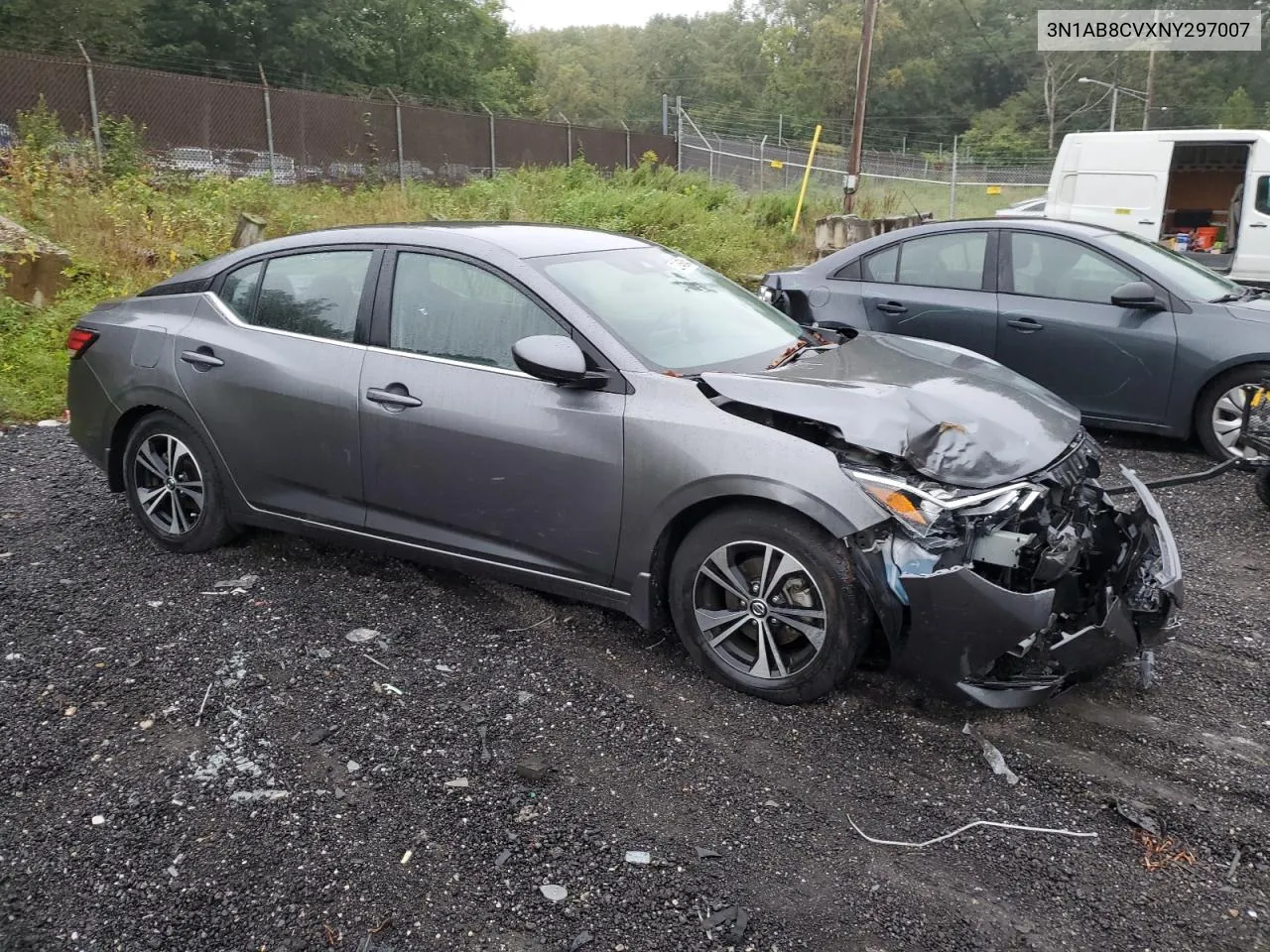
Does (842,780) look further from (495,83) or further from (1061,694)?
(495,83)

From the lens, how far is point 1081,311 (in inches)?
259

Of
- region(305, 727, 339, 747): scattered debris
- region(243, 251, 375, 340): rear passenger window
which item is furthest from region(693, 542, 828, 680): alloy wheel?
region(243, 251, 375, 340): rear passenger window

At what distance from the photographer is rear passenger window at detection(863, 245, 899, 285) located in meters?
7.42

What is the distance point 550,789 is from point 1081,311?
5190 millimetres

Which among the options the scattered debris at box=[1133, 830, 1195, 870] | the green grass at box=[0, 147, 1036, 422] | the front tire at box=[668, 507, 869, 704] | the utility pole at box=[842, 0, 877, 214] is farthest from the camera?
the utility pole at box=[842, 0, 877, 214]

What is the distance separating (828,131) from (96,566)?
61.8 metres

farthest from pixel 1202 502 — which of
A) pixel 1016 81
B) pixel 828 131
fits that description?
pixel 1016 81

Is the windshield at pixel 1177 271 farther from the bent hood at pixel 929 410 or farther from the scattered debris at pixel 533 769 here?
the scattered debris at pixel 533 769

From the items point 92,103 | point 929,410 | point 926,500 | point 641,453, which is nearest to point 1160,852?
point 926,500

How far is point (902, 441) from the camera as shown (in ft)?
10.7

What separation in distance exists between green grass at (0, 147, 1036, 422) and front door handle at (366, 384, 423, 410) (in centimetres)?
475

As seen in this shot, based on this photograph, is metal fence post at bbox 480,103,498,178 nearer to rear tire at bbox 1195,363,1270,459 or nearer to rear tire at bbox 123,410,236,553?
rear tire at bbox 1195,363,1270,459

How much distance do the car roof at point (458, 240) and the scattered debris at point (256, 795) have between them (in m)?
2.16

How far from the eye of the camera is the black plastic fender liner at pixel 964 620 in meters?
2.97
